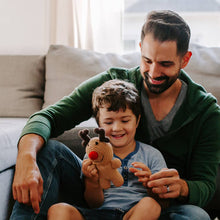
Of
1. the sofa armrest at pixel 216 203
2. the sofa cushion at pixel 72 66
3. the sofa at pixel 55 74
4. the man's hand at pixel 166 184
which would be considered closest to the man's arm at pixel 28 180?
the man's hand at pixel 166 184

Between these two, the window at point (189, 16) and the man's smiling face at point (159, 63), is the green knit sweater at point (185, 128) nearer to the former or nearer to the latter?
the man's smiling face at point (159, 63)

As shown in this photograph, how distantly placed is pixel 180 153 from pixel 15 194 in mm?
584

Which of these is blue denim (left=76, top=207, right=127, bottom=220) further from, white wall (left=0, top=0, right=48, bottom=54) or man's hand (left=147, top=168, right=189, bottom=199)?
white wall (left=0, top=0, right=48, bottom=54)

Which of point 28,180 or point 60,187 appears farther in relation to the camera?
point 60,187

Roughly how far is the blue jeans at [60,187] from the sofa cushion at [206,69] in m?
0.79

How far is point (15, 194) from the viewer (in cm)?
90

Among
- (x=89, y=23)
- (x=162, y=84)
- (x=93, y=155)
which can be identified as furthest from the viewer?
(x=89, y=23)

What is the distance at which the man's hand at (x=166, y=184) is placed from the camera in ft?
2.97

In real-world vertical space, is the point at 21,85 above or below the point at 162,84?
below

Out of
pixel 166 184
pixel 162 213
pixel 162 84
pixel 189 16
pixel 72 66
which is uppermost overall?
pixel 189 16

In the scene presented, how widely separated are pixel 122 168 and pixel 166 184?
0.16 meters

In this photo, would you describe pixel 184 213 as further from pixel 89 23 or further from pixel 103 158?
pixel 89 23

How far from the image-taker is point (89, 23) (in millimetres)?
2182

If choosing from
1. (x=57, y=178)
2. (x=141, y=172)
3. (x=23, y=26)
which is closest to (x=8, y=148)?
(x=57, y=178)
